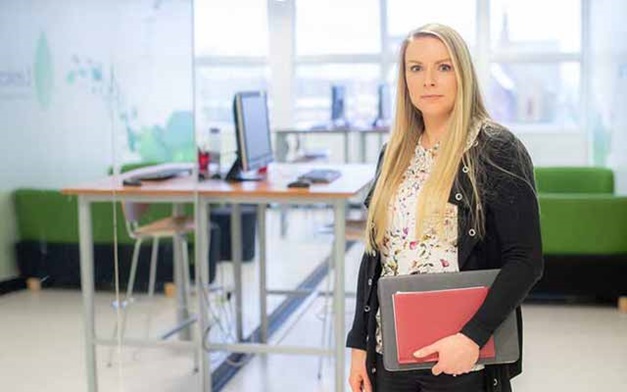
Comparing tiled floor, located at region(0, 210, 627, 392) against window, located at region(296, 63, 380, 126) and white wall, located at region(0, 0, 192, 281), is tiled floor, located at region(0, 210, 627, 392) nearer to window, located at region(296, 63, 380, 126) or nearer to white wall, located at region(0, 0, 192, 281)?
white wall, located at region(0, 0, 192, 281)

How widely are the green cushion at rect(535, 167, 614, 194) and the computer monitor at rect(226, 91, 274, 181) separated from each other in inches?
98.0

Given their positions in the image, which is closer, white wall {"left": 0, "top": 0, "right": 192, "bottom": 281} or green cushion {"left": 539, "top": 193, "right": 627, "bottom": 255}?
white wall {"left": 0, "top": 0, "right": 192, "bottom": 281}

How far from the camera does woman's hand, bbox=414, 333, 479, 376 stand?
145cm

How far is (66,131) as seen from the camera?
3.23 metres

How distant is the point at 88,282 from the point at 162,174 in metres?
0.60

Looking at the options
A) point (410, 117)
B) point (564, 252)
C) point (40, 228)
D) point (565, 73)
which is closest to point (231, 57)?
point (40, 228)

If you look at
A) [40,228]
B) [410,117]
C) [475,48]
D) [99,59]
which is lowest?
[40,228]

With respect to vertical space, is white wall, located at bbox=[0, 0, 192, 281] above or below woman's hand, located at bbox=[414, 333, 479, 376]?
above

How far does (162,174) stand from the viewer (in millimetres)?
3545

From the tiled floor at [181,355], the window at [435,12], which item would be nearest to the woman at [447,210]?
the tiled floor at [181,355]

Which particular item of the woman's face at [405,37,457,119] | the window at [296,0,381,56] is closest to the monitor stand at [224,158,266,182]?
the woman's face at [405,37,457,119]

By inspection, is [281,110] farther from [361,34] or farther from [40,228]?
[40,228]

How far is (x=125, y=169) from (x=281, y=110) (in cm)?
567

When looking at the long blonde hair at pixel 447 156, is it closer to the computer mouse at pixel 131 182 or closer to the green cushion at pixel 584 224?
the computer mouse at pixel 131 182
